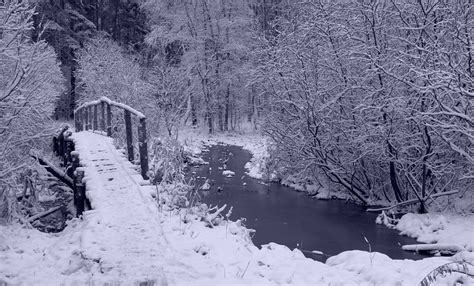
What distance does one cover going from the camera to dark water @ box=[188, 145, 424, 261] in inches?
373

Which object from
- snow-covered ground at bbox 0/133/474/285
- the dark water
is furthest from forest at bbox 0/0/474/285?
snow-covered ground at bbox 0/133/474/285

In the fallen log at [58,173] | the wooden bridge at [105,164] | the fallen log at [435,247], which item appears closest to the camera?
the wooden bridge at [105,164]

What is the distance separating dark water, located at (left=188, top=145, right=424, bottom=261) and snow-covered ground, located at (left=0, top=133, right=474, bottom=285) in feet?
7.70

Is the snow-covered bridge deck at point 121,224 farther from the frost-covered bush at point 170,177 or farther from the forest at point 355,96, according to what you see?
the forest at point 355,96

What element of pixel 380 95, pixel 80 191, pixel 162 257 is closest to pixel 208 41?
pixel 380 95

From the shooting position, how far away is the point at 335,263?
707 cm

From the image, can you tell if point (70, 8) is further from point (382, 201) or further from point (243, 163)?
point (382, 201)

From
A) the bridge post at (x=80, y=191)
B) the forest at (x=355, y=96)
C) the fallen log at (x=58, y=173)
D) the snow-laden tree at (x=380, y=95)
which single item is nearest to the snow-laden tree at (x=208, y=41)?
the forest at (x=355, y=96)

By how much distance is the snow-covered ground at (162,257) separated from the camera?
16.0 ft

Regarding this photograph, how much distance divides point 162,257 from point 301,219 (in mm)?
6816

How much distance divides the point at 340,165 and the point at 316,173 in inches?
69.2

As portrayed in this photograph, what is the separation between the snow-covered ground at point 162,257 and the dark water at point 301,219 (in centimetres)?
235

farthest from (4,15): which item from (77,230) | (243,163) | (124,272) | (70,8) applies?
(70,8)

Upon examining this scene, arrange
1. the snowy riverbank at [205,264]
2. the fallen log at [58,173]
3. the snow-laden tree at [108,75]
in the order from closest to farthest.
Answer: the snowy riverbank at [205,264] < the fallen log at [58,173] < the snow-laden tree at [108,75]
